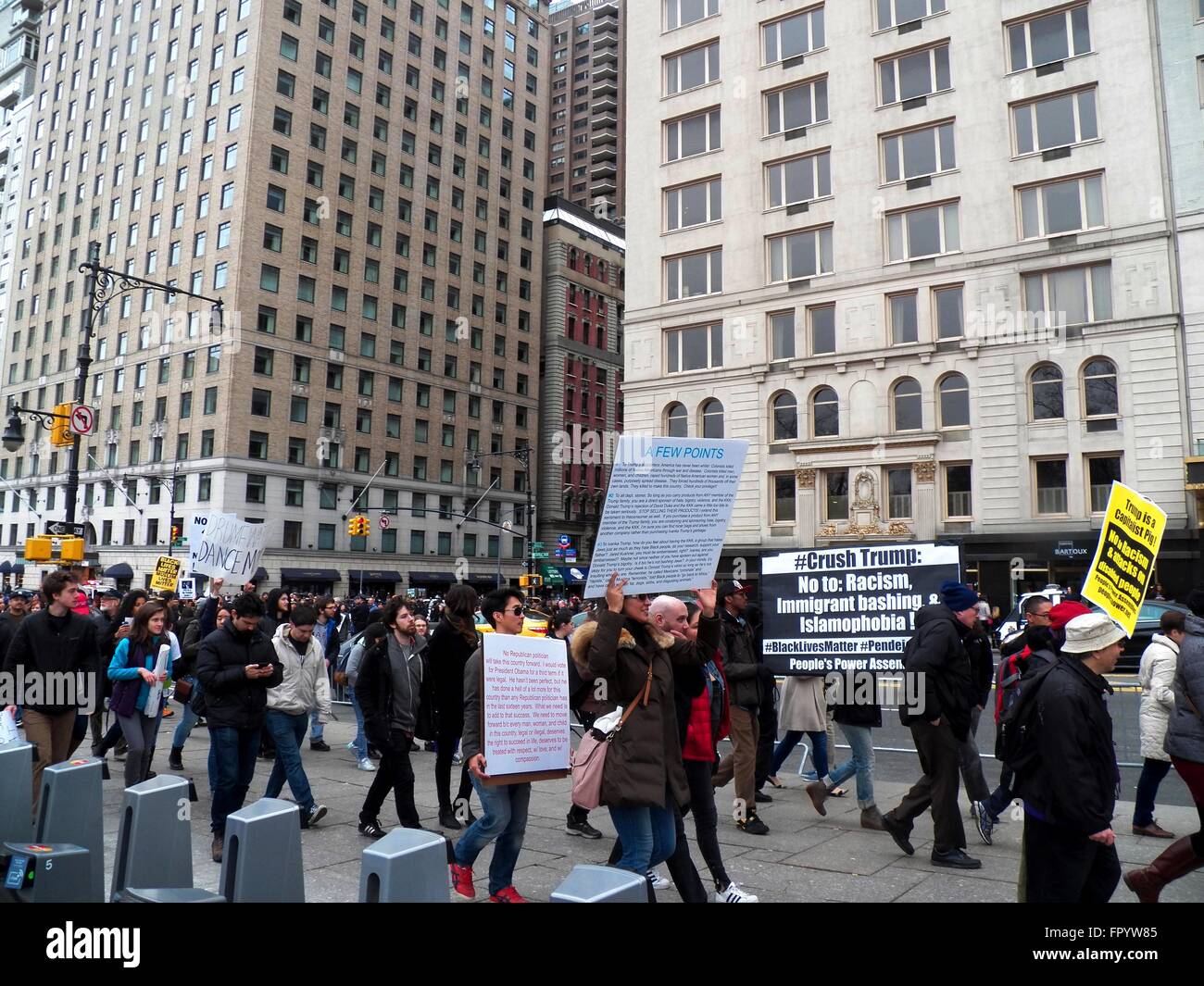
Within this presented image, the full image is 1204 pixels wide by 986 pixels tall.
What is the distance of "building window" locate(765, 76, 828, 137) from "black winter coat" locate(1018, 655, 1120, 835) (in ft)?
127

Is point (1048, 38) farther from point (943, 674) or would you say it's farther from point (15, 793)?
point (15, 793)

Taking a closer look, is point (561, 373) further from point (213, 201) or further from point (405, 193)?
point (213, 201)

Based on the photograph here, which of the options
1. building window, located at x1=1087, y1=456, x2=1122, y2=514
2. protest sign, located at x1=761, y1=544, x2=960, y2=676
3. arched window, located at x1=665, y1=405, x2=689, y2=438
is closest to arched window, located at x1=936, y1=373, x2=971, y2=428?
building window, located at x1=1087, y1=456, x2=1122, y2=514

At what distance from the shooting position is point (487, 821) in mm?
5492

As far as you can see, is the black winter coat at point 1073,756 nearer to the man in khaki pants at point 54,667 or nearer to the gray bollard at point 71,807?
the gray bollard at point 71,807

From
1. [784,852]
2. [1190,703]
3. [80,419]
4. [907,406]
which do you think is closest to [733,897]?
[784,852]

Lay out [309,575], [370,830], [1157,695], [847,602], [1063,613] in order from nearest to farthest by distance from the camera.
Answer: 1. [1063,613]
2. [370,830]
3. [1157,695]
4. [847,602]
5. [309,575]

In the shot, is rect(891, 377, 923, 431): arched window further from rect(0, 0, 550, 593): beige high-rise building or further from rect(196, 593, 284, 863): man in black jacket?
rect(196, 593, 284, 863): man in black jacket

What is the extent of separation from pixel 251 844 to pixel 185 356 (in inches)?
2371

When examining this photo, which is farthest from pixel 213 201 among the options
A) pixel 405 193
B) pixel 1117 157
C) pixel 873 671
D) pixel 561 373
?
pixel 873 671

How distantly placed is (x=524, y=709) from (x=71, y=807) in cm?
246

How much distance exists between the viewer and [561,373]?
250 feet

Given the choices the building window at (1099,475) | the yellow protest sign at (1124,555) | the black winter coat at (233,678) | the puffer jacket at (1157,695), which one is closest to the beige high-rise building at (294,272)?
the building window at (1099,475)

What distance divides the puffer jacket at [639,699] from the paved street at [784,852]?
4.95ft
